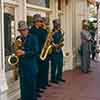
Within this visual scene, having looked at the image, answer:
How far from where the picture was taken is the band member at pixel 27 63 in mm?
7887

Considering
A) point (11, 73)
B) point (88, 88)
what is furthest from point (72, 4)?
point (11, 73)

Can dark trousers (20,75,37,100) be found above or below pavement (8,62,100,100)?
above

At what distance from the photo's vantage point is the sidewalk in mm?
9781

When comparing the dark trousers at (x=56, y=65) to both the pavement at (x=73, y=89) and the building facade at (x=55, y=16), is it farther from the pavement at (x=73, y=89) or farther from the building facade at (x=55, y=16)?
the building facade at (x=55, y=16)

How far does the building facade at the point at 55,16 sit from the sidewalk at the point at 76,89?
60.2 inches

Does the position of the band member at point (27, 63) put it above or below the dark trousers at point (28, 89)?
above

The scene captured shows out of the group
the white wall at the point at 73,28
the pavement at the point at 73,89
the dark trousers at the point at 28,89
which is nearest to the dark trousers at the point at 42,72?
the pavement at the point at 73,89

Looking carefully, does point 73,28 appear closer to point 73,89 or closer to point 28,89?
point 73,89

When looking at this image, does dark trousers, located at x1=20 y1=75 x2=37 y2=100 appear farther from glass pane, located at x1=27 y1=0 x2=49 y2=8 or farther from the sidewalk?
glass pane, located at x1=27 y1=0 x2=49 y2=8

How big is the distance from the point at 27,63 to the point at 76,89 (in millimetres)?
3327

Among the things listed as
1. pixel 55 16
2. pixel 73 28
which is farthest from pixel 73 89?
pixel 73 28

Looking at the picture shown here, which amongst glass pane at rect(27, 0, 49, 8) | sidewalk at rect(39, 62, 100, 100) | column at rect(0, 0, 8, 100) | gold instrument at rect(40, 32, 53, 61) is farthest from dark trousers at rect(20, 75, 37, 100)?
glass pane at rect(27, 0, 49, 8)

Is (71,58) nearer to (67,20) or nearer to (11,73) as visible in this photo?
(67,20)

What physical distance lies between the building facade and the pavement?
2.37 feet
